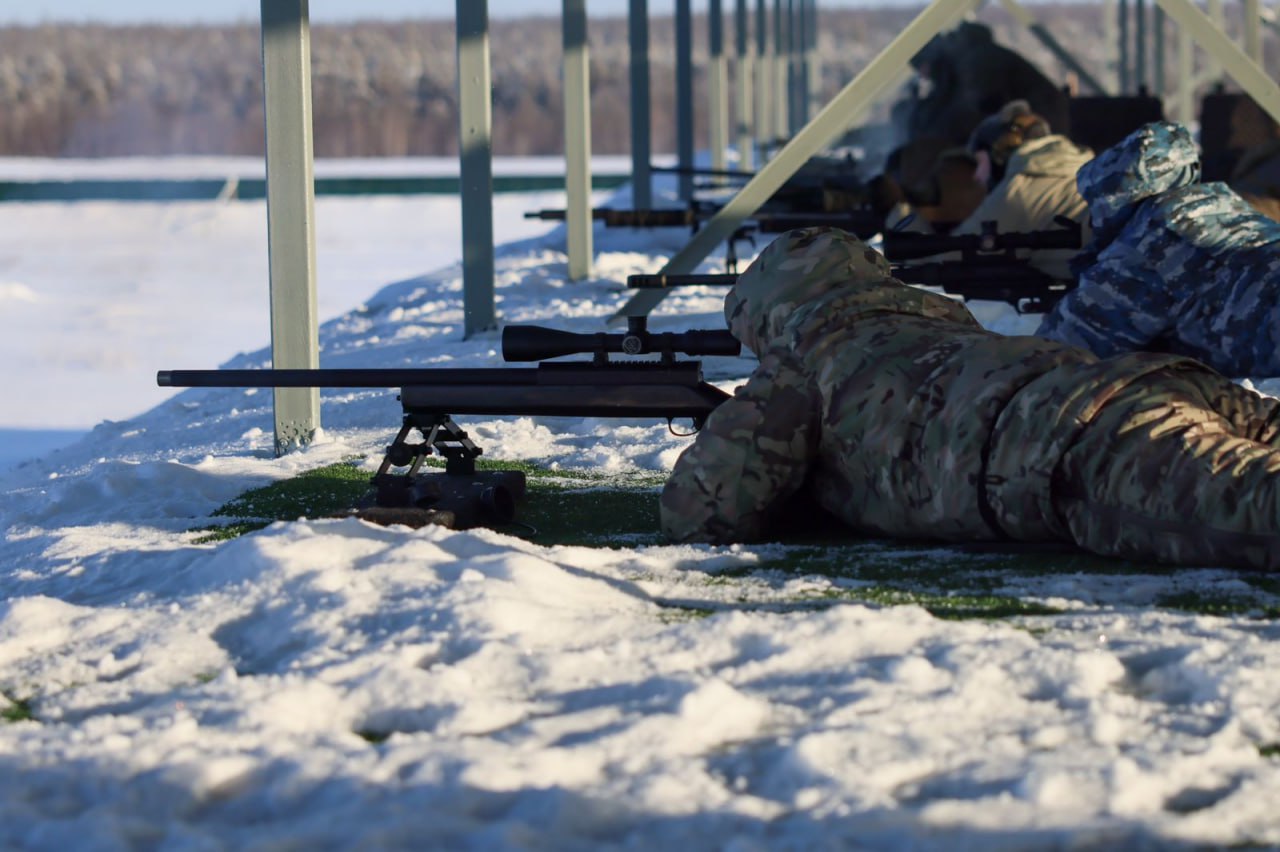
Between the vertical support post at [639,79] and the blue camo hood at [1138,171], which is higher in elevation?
the vertical support post at [639,79]

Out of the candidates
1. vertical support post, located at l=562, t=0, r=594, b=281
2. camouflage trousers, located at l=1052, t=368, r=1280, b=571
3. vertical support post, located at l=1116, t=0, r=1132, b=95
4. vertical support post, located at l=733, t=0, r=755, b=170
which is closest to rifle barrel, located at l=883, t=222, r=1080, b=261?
camouflage trousers, located at l=1052, t=368, r=1280, b=571

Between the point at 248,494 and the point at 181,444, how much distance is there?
2.12 metres

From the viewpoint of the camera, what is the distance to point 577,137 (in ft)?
38.6

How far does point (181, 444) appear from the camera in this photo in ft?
24.0

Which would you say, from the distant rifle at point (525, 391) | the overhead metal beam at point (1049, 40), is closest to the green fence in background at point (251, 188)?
the overhead metal beam at point (1049, 40)

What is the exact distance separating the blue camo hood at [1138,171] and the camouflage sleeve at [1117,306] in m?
0.14

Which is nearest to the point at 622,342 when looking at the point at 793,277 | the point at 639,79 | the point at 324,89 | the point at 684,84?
the point at 793,277

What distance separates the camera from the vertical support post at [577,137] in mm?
11672

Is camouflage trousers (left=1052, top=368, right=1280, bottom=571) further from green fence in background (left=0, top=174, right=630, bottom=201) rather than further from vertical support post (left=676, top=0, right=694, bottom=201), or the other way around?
green fence in background (left=0, top=174, right=630, bottom=201)

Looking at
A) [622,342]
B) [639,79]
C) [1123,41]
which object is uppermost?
[1123,41]

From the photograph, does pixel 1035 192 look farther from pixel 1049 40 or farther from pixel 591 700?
pixel 1049 40

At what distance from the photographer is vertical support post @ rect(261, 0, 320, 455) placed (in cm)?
612

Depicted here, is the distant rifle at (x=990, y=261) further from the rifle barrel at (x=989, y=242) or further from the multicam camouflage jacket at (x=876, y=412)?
the multicam camouflage jacket at (x=876, y=412)

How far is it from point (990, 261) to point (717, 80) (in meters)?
14.4
